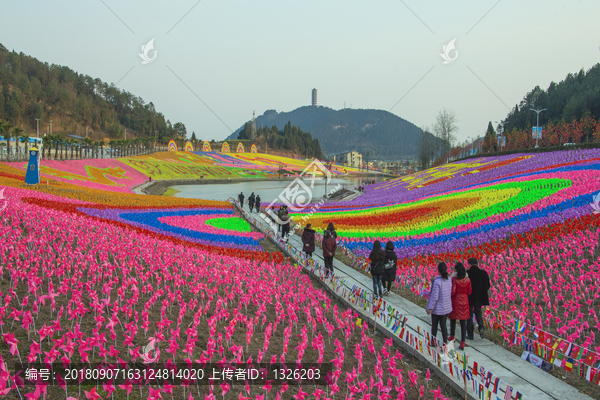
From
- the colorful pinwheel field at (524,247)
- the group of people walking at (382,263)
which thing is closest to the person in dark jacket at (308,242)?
the colorful pinwheel field at (524,247)

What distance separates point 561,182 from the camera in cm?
2575

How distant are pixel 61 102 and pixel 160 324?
175 meters

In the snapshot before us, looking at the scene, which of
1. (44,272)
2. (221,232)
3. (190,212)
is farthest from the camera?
(190,212)

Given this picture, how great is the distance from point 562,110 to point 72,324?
125m

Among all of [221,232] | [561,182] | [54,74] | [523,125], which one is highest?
[54,74]

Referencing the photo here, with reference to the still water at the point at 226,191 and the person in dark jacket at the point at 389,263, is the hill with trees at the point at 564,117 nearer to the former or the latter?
the still water at the point at 226,191

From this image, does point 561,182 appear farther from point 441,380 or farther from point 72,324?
point 72,324

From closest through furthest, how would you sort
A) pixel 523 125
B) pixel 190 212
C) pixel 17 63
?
pixel 190 212
pixel 523 125
pixel 17 63

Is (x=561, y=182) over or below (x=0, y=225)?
over

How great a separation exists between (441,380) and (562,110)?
399 ft

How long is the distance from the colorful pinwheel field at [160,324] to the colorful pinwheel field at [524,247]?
11.3 feet

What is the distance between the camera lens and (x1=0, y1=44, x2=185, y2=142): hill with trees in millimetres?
138625

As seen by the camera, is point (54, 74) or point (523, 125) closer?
point (523, 125)

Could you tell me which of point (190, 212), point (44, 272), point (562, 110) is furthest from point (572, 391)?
point (562, 110)
